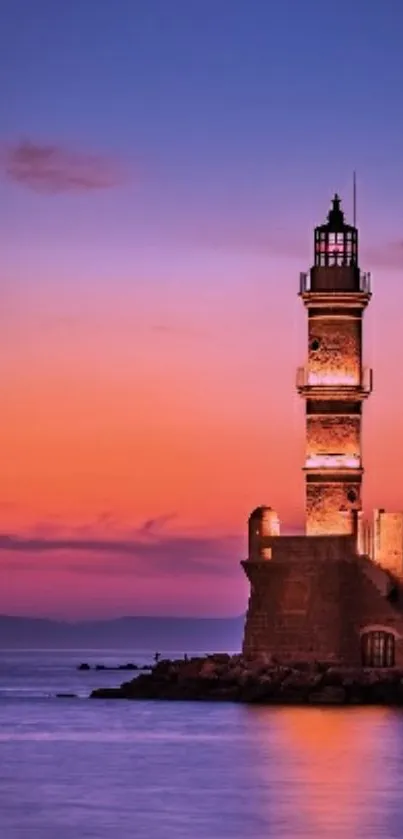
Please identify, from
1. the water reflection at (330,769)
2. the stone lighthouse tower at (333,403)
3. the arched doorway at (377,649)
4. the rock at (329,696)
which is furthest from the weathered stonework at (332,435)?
the water reflection at (330,769)

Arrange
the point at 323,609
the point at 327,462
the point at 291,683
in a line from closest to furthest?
the point at 291,683 → the point at 323,609 → the point at 327,462

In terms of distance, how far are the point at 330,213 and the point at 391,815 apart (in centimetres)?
2592

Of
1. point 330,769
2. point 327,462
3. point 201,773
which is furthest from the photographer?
point 327,462

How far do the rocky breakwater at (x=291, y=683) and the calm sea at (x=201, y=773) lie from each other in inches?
18.6

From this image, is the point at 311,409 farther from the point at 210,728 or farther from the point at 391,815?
the point at 391,815

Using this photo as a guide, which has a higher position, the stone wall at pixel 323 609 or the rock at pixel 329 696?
the stone wall at pixel 323 609

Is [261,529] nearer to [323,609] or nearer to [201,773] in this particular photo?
[323,609]

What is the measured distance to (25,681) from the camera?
367 ft

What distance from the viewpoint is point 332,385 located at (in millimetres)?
63594

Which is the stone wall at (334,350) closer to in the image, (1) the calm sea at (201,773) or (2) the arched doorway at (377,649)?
(2) the arched doorway at (377,649)

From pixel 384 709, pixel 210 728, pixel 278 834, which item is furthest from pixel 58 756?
pixel 278 834

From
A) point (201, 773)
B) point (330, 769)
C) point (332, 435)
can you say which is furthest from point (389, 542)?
point (201, 773)

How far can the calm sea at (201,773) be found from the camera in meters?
41.0

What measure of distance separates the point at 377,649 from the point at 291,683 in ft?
7.53
